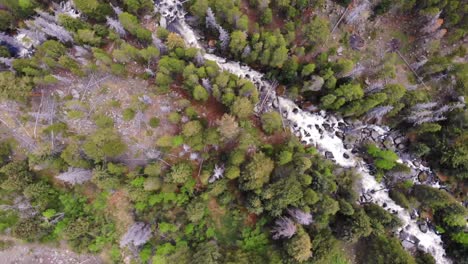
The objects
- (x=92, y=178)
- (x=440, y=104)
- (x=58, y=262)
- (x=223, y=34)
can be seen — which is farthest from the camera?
(x=440, y=104)

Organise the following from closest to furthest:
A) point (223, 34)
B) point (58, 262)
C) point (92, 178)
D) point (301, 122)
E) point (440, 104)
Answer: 1. point (92, 178)
2. point (58, 262)
3. point (223, 34)
4. point (301, 122)
5. point (440, 104)

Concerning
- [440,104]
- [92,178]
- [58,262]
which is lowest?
[58,262]

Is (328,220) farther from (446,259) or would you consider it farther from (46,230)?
(46,230)

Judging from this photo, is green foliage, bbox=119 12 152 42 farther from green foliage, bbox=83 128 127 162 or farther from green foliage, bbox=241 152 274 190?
green foliage, bbox=241 152 274 190

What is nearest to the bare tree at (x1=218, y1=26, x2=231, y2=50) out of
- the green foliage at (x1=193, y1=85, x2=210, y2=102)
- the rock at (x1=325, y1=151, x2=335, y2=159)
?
the green foliage at (x1=193, y1=85, x2=210, y2=102)

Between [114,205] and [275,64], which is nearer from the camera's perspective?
[114,205]

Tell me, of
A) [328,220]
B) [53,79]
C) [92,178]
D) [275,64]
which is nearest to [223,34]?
[275,64]

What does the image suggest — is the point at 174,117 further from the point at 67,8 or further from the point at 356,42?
the point at 356,42
